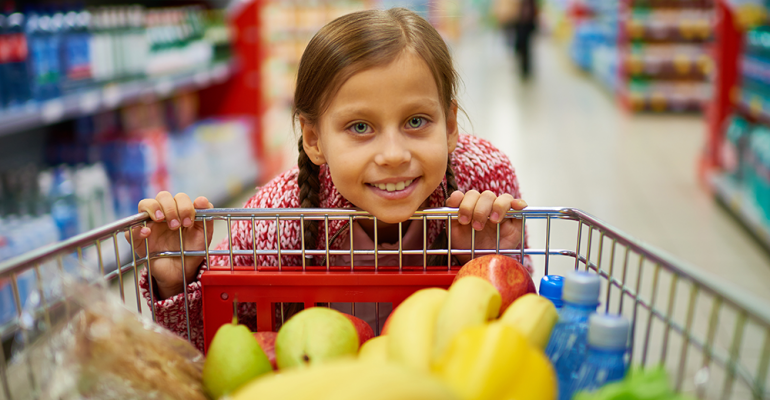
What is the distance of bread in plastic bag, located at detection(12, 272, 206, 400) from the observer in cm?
72

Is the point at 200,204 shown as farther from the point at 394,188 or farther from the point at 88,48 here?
the point at 88,48

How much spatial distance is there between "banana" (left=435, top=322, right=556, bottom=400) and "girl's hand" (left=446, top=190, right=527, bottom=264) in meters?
0.40

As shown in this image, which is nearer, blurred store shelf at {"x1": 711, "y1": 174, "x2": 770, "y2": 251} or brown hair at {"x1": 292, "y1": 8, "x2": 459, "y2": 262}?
brown hair at {"x1": 292, "y1": 8, "x2": 459, "y2": 262}

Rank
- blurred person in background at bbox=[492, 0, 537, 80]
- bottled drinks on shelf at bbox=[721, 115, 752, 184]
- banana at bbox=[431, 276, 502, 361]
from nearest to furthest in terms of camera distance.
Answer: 1. banana at bbox=[431, 276, 502, 361]
2. bottled drinks on shelf at bbox=[721, 115, 752, 184]
3. blurred person in background at bbox=[492, 0, 537, 80]

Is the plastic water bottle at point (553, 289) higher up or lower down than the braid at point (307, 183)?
lower down

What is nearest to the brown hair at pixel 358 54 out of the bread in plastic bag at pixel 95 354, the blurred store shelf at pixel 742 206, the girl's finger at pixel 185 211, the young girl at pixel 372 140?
the young girl at pixel 372 140

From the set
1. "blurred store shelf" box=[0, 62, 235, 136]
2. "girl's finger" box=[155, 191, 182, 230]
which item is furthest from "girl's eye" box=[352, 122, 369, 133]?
"blurred store shelf" box=[0, 62, 235, 136]

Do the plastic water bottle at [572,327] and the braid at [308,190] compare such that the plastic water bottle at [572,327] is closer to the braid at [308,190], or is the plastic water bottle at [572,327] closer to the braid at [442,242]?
the braid at [442,242]

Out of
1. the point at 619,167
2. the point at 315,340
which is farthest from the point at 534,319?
the point at 619,167

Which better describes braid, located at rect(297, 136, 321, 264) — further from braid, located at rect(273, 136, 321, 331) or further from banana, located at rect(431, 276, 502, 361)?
banana, located at rect(431, 276, 502, 361)

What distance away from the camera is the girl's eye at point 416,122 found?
3.53ft

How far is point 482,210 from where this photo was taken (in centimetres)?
107

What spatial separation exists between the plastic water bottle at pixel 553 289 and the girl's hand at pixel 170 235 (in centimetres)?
60

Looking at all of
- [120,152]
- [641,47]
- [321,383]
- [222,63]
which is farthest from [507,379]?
[641,47]
